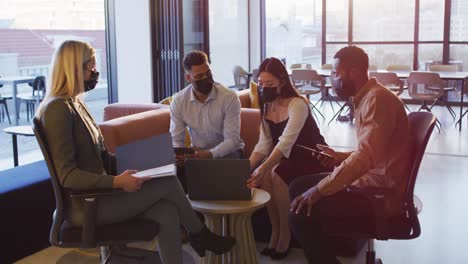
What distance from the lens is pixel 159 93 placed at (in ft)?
27.1

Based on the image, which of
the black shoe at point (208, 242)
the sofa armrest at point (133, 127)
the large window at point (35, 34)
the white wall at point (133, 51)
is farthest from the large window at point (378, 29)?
the black shoe at point (208, 242)

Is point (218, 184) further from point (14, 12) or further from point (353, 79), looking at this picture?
point (14, 12)

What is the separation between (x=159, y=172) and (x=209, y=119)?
48.5 inches

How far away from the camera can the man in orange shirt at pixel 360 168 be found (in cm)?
264

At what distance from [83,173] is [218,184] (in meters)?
0.78

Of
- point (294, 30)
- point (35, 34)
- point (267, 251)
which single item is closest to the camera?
point (267, 251)

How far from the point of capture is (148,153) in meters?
2.85

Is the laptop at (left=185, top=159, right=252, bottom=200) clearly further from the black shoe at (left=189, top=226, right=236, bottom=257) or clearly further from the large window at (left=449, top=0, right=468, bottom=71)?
the large window at (left=449, top=0, right=468, bottom=71)

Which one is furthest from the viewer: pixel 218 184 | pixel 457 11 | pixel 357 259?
pixel 457 11

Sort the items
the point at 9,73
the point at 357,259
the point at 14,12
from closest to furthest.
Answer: the point at 357,259 → the point at 14,12 → the point at 9,73

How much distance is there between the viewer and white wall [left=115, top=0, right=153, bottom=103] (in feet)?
26.1

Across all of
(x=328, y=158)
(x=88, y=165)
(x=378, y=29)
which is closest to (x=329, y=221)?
(x=328, y=158)

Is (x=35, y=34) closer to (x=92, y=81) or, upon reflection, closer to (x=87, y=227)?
(x=92, y=81)

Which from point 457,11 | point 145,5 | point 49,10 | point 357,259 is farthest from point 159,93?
point 457,11
